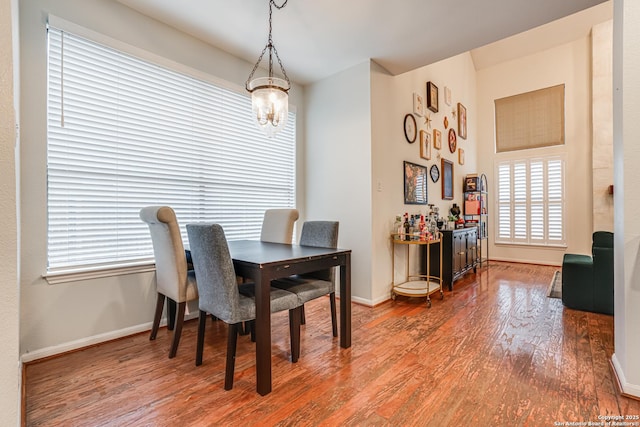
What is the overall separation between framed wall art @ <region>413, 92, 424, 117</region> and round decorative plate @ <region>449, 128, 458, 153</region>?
1151mm

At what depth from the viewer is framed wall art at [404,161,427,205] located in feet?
12.8

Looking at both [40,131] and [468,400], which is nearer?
[468,400]

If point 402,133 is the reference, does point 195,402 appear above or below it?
below

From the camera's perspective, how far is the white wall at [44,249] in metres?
2.05

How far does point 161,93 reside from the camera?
2746mm

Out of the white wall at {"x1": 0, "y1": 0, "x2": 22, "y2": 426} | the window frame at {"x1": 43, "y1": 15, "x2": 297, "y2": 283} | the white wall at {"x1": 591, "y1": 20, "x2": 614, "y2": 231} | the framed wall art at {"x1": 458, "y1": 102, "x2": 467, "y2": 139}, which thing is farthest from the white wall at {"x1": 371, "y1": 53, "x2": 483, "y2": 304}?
the white wall at {"x1": 0, "y1": 0, "x2": 22, "y2": 426}

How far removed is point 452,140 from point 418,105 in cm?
138

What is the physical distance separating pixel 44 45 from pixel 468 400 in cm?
357

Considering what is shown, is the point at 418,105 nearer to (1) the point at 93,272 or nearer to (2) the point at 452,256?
(2) the point at 452,256

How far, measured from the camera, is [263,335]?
174cm

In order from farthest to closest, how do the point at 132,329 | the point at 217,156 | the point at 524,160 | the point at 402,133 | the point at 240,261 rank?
the point at 524,160 < the point at 402,133 < the point at 217,156 < the point at 132,329 < the point at 240,261

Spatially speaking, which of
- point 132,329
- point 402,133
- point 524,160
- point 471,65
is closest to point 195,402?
point 132,329

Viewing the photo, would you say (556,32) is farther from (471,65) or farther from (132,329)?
(132,329)

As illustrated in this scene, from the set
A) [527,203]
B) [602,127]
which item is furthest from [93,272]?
[602,127]
